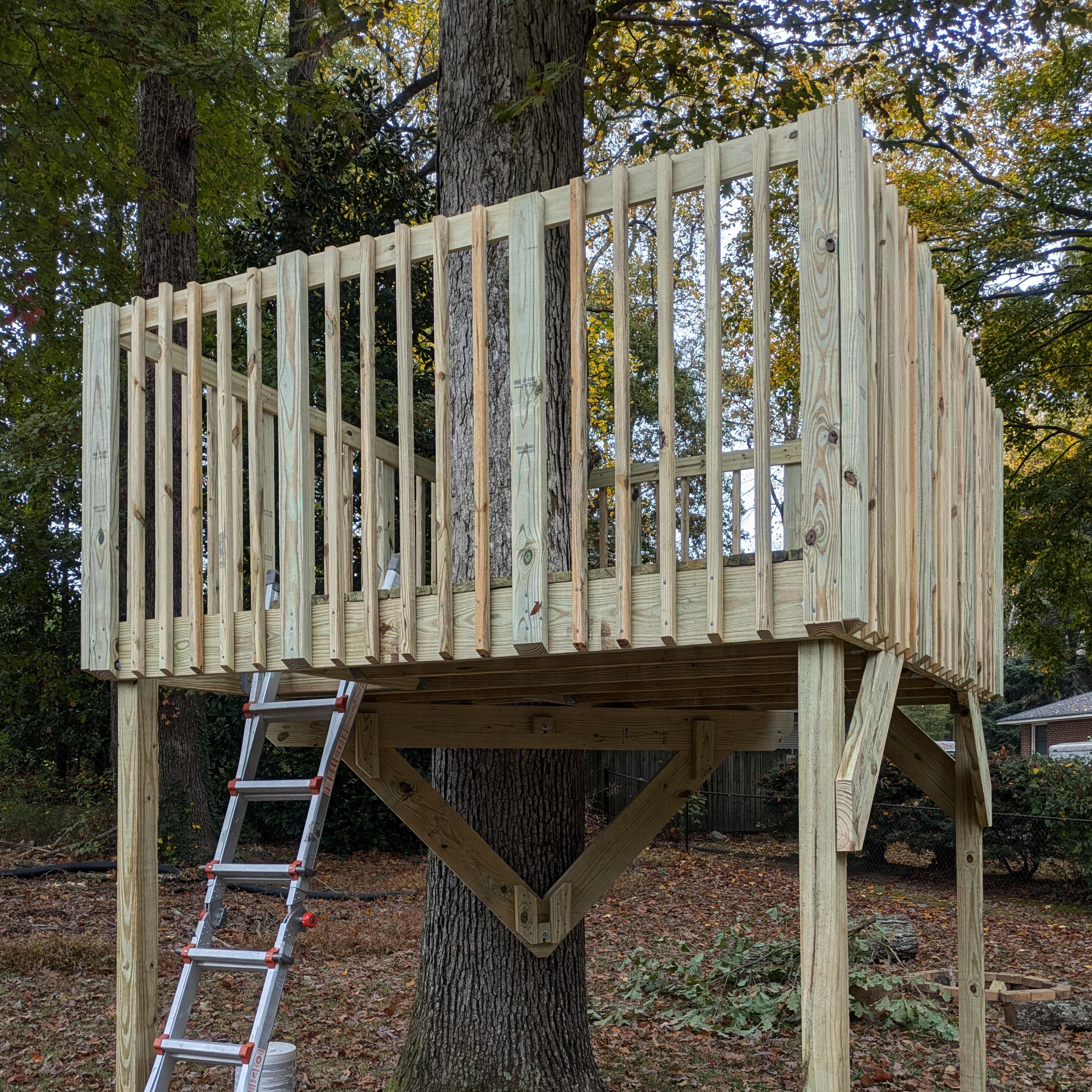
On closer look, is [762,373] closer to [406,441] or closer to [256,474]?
[406,441]

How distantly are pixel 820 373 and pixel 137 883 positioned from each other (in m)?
2.93

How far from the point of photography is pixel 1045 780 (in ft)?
41.2

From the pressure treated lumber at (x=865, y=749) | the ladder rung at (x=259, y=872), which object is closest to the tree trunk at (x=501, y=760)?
the ladder rung at (x=259, y=872)

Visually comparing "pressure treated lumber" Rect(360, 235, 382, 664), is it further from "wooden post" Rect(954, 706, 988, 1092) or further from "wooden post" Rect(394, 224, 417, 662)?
"wooden post" Rect(954, 706, 988, 1092)

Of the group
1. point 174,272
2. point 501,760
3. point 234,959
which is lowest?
point 234,959

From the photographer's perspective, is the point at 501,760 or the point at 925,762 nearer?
the point at 925,762

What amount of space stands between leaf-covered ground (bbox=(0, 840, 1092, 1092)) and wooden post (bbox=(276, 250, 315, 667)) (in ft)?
10.0

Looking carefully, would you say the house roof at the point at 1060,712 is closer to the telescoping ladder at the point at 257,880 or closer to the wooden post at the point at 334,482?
the telescoping ladder at the point at 257,880

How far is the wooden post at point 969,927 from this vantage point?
502 centimetres

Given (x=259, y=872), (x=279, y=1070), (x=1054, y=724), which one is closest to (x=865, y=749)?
(x=259, y=872)

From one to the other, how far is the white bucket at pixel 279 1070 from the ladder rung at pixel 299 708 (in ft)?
4.15

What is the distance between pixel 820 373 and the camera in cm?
292

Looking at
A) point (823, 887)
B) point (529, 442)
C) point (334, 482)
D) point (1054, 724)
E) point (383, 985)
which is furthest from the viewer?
point (1054, 724)

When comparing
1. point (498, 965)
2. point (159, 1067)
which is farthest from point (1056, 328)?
point (159, 1067)
